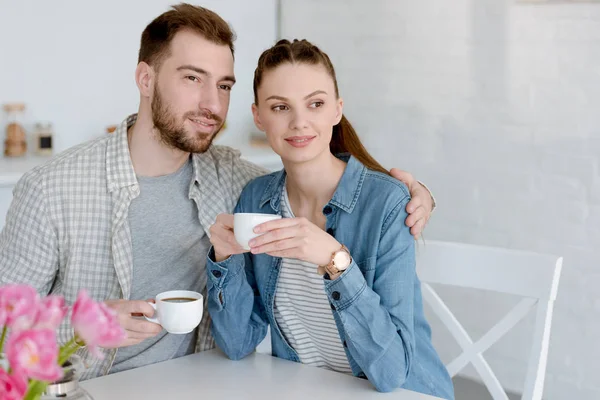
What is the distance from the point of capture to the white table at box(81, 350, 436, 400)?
124 centimetres

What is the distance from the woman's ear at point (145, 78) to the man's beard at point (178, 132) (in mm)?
68

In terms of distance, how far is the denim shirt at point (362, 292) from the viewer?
1.32 metres

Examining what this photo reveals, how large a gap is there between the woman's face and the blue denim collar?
7cm

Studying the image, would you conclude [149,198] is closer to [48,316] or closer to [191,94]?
[191,94]

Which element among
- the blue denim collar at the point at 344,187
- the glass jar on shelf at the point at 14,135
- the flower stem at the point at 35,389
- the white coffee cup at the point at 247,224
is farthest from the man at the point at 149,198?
the glass jar on shelf at the point at 14,135

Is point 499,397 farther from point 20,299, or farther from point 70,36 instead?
point 70,36

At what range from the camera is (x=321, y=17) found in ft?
10.6

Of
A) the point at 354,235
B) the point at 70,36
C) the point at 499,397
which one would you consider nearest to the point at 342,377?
the point at 354,235

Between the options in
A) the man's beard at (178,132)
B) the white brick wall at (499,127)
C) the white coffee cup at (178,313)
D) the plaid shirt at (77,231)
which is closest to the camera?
the white coffee cup at (178,313)

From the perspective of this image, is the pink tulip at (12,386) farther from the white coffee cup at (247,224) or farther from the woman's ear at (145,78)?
the woman's ear at (145,78)

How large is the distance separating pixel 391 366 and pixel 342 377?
9 centimetres

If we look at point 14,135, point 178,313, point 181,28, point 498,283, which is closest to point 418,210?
point 498,283

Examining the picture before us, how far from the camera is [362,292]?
1.31 meters

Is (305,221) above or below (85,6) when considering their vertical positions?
below
